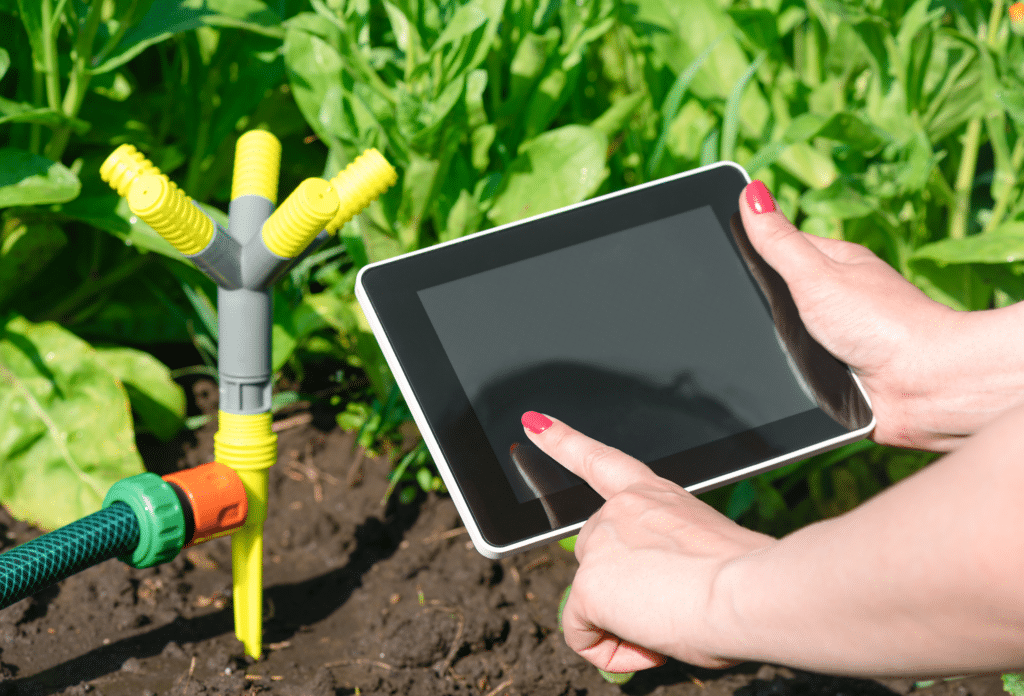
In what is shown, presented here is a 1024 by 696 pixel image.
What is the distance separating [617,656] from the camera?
0.86m

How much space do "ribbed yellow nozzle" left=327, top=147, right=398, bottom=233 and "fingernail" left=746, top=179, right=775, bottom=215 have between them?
1.65ft

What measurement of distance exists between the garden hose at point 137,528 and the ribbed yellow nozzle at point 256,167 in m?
0.35

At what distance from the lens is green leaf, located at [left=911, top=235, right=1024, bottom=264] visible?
3.63 ft

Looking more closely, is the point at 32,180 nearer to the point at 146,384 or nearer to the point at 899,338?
the point at 146,384

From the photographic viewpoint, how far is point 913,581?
20.0 inches

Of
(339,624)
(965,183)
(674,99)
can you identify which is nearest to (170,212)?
(339,624)

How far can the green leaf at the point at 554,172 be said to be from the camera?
A: 119 cm

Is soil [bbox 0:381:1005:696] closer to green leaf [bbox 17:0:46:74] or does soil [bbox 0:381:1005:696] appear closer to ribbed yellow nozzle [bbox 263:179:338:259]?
ribbed yellow nozzle [bbox 263:179:338:259]

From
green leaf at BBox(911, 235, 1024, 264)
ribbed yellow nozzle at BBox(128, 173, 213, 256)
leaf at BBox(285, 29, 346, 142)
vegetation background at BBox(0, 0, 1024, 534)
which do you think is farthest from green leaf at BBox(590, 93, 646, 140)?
ribbed yellow nozzle at BBox(128, 173, 213, 256)

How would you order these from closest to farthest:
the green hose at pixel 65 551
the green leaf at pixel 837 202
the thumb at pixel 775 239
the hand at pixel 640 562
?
1. the hand at pixel 640 562
2. the green hose at pixel 65 551
3. the thumb at pixel 775 239
4. the green leaf at pixel 837 202

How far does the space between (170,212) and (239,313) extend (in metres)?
0.17

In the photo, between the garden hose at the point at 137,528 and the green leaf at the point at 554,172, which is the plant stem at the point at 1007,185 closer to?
the green leaf at the point at 554,172

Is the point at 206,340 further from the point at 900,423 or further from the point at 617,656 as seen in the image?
the point at 900,423

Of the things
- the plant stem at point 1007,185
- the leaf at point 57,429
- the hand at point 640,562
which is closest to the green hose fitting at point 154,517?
the leaf at point 57,429
